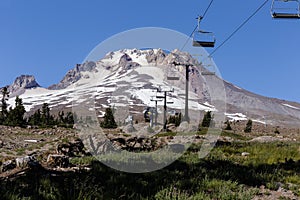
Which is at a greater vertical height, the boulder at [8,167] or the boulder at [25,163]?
the boulder at [25,163]

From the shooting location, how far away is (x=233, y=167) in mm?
10180

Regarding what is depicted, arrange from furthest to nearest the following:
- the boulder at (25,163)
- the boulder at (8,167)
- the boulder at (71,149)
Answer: the boulder at (71,149)
the boulder at (8,167)
the boulder at (25,163)

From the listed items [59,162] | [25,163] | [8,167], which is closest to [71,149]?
[59,162]

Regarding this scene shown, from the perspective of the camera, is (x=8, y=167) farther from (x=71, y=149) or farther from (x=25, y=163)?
(x=71, y=149)

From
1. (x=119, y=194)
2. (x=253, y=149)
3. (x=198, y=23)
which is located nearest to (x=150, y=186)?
(x=119, y=194)

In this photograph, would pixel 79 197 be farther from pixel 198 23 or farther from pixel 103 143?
pixel 198 23

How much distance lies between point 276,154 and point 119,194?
28.8 ft

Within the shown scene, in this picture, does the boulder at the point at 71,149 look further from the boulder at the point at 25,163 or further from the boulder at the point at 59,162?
the boulder at the point at 25,163

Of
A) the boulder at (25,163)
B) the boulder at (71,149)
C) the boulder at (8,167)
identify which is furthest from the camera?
the boulder at (71,149)

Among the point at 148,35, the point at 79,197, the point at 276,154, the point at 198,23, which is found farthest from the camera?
the point at 198,23

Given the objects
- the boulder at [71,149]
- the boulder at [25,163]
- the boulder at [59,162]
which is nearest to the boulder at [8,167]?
the boulder at [25,163]

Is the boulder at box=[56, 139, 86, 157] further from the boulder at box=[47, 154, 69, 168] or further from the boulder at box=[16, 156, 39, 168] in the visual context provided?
the boulder at box=[16, 156, 39, 168]

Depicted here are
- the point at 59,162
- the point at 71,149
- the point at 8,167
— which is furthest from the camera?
Result: the point at 71,149

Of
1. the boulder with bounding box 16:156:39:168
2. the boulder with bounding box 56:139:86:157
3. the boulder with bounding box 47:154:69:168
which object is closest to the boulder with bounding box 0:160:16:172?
the boulder with bounding box 16:156:39:168
